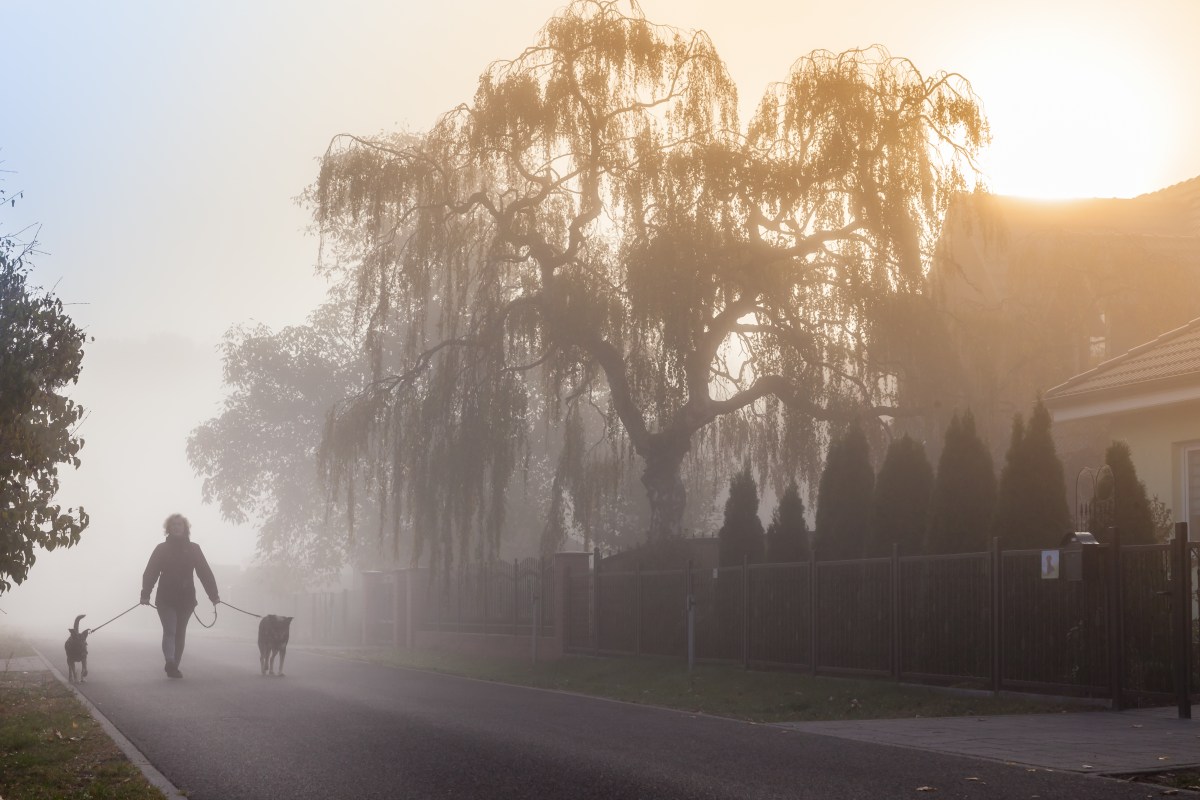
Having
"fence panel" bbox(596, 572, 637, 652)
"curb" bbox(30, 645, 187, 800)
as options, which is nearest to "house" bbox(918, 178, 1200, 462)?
"fence panel" bbox(596, 572, 637, 652)

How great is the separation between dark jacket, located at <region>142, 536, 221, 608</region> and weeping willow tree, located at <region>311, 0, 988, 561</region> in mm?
4903

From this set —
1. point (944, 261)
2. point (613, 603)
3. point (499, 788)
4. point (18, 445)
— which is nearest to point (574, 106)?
point (944, 261)

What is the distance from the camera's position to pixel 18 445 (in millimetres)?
12117

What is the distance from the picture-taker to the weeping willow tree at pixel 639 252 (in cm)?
2158

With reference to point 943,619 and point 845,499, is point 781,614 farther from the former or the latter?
point 943,619

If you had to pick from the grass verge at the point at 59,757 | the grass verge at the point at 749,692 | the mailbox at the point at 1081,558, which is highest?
the mailbox at the point at 1081,558

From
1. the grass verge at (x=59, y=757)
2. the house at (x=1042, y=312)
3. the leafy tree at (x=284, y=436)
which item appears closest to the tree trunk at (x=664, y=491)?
the house at (x=1042, y=312)

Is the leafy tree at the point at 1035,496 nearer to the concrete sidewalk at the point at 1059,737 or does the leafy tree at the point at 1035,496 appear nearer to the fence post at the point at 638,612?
the concrete sidewalk at the point at 1059,737

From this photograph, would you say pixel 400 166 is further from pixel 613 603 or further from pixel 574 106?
pixel 613 603

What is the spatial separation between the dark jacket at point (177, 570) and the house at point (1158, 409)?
12.0 m

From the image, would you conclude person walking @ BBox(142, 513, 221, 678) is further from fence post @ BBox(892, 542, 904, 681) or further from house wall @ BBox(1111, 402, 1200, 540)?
house wall @ BBox(1111, 402, 1200, 540)

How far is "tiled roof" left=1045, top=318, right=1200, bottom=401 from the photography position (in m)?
17.5

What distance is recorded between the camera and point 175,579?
1894 centimetres

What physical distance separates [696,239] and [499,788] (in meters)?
14.3
